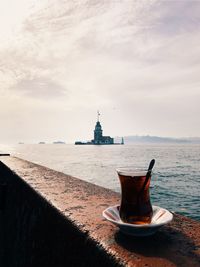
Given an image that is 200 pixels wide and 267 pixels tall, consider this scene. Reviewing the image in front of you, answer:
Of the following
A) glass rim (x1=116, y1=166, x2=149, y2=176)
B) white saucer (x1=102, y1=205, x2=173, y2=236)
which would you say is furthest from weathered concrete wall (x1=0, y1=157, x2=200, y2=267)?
glass rim (x1=116, y1=166, x2=149, y2=176)

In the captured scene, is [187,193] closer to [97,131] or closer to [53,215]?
[53,215]

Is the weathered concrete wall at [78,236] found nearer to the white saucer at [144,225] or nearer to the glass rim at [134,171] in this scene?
the white saucer at [144,225]

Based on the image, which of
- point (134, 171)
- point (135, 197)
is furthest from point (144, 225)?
point (134, 171)

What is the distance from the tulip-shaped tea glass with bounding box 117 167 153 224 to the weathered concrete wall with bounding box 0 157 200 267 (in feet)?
0.31

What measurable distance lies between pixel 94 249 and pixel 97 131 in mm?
148574

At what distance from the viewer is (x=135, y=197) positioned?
152 cm

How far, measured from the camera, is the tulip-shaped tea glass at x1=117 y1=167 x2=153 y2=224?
1449 mm

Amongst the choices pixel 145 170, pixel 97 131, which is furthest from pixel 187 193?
pixel 97 131

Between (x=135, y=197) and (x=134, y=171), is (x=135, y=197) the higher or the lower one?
the lower one

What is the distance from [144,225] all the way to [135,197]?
0.89 ft

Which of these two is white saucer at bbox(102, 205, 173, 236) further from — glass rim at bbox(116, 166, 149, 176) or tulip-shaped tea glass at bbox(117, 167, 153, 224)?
glass rim at bbox(116, 166, 149, 176)

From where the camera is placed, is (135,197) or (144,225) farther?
(135,197)

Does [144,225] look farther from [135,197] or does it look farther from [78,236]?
[78,236]

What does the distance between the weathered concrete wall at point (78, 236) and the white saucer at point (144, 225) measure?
0.04 m
